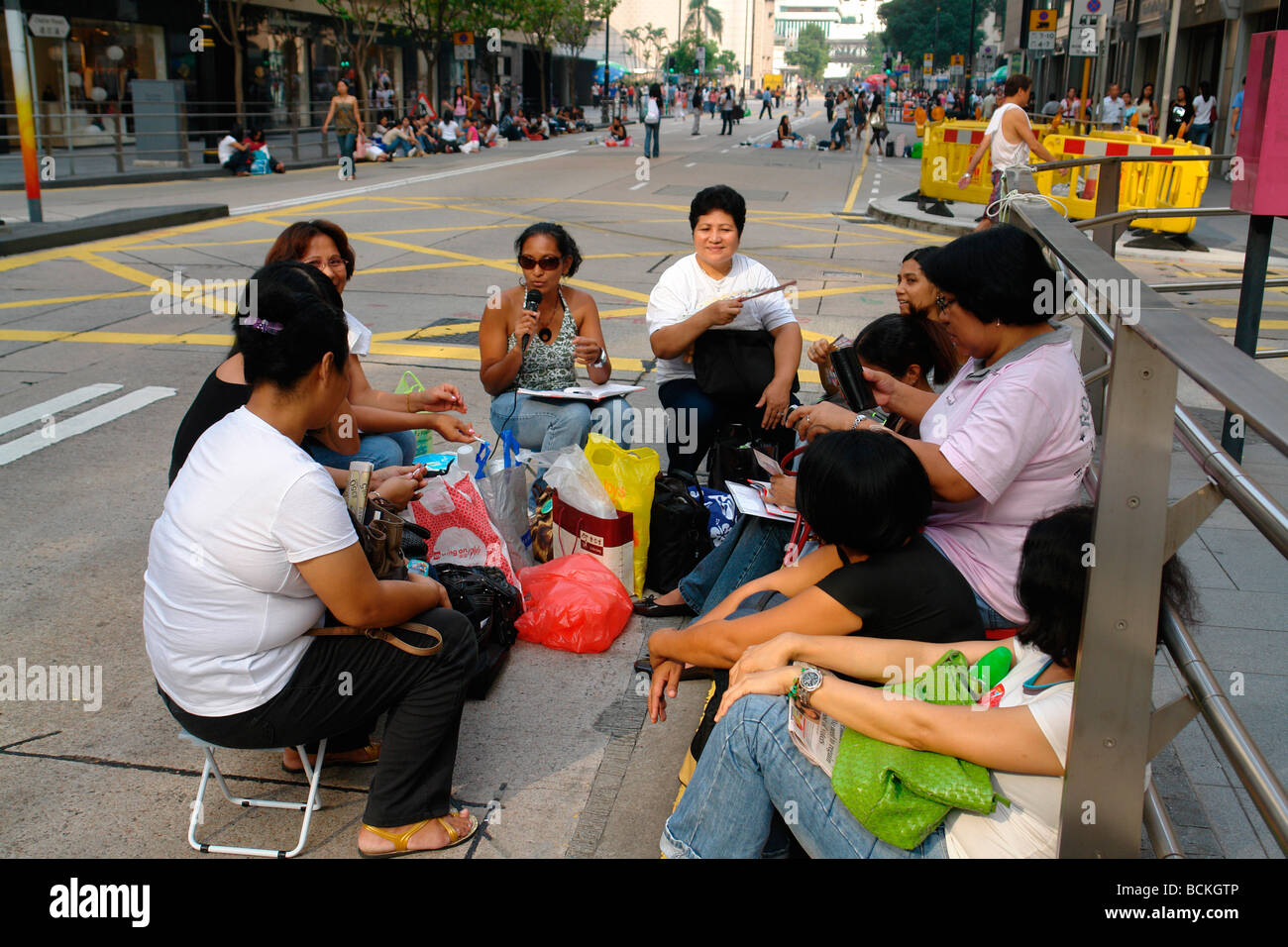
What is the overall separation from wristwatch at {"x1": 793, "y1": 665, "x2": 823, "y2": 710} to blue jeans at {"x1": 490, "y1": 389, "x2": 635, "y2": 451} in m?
2.60

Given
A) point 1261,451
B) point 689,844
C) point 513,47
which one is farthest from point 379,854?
point 513,47

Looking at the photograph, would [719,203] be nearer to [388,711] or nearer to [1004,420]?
[1004,420]

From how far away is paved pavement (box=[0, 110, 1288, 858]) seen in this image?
118 inches

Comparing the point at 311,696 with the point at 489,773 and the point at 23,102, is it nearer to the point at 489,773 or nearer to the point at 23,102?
the point at 489,773

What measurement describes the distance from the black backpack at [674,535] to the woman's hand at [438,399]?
0.85 metres

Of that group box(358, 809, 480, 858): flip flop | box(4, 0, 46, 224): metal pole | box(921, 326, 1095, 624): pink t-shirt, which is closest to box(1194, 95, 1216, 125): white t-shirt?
box(4, 0, 46, 224): metal pole

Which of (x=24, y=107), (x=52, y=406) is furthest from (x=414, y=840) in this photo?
(x=24, y=107)

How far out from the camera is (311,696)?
268cm

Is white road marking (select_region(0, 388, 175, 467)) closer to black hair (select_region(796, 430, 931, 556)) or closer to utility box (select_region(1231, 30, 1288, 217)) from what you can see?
black hair (select_region(796, 430, 931, 556))

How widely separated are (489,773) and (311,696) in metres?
0.73

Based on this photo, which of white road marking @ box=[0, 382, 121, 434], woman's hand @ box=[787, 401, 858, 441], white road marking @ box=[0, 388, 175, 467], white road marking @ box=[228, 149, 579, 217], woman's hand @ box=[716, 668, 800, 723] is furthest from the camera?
white road marking @ box=[228, 149, 579, 217]

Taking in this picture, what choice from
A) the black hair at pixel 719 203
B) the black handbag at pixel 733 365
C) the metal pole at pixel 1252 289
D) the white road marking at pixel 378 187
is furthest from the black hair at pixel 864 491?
the white road marking at pixel 378 187

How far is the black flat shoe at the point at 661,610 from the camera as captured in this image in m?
4.21

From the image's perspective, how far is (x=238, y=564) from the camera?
2525 millimetres
